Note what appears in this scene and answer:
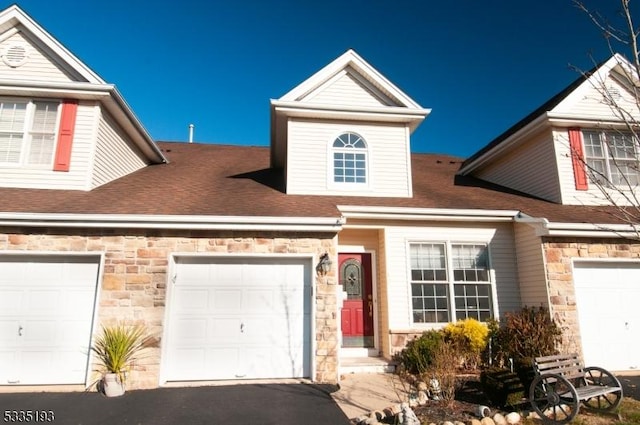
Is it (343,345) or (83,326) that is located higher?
(83,326)

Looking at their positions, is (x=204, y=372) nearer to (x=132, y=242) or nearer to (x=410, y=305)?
(x=132, y=242)

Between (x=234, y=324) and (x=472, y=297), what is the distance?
5.62 metres

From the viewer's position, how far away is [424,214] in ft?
30.1

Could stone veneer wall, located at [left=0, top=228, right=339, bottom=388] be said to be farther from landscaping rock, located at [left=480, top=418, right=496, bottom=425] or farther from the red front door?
landscaping rock, located at [left=480, top=418, right=496, bottom=425]

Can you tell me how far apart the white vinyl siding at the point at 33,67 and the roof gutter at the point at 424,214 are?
26.0 feet

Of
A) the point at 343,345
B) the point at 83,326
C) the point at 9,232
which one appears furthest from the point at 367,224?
the point at 9,232

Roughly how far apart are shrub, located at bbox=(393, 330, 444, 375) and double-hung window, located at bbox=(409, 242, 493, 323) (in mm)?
662

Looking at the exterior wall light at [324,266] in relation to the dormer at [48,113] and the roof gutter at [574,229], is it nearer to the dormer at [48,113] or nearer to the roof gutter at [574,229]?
the roof gutter at [574,229]

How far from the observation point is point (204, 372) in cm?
744

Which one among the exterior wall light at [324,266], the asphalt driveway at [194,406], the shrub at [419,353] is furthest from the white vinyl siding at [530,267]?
the asphalt driveway at [194,406]

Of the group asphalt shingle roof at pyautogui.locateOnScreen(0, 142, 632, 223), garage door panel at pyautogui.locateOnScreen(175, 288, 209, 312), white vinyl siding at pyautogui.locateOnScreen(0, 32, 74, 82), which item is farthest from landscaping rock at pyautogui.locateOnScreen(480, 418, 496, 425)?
white vinyl siding at pyautogui.locateOnScreen(0, 32, 74, 82)

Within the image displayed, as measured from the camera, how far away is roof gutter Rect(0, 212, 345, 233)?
23.9 feet

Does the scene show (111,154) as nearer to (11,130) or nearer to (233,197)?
(11,130)

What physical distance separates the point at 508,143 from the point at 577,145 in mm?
1826
